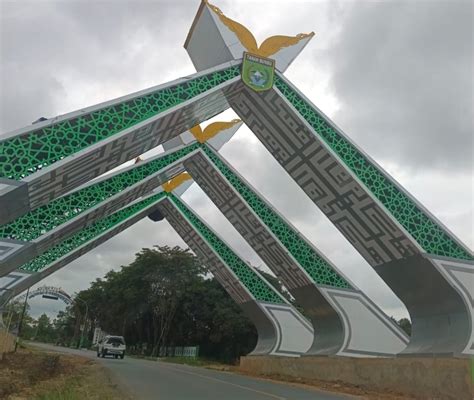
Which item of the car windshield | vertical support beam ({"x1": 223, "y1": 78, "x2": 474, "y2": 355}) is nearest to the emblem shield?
vertical support beam ({"x1": 223, "y1": 78, "x2": 474, "y2": 355})

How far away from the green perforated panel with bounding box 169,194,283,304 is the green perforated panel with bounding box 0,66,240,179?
1116 centimetres

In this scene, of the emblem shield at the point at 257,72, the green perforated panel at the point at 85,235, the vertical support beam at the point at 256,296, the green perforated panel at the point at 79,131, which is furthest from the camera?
the vertical support beam at the point at 256,296

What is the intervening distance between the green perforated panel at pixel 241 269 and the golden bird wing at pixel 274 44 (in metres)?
10.5

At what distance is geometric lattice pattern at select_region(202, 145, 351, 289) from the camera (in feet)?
59.4

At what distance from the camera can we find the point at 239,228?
20.7m

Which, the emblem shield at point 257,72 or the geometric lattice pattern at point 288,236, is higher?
the emblem shield at point 257,72

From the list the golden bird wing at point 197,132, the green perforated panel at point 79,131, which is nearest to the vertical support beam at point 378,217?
the green perforated panel at point 79,131

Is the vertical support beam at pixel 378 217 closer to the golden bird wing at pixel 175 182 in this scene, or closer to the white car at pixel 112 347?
the golden bird wing at pixel 175 182

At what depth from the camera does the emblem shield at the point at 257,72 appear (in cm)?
1398

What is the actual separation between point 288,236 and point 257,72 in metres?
6.86

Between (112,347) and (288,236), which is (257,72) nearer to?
(288,236)

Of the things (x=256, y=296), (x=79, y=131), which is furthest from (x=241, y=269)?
(x=79, y=131)

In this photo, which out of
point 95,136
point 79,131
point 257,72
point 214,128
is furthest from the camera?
point 214,128

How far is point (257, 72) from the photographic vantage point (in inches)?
557
